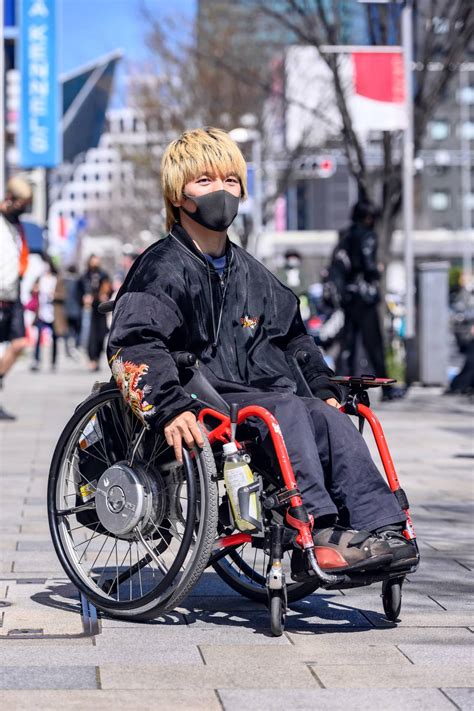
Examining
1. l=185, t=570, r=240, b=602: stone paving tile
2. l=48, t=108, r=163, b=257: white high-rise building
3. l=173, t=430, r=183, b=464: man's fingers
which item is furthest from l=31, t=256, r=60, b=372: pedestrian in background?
l=173, t=430, r=183, b=464: man's fingers

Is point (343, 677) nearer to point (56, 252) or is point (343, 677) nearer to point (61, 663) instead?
point (61, 663)

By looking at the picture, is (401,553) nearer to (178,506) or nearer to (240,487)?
(240,487)

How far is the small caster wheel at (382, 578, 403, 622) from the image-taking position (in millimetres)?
4301

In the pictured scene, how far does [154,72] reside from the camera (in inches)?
1315

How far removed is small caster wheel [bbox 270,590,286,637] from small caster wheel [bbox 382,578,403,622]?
343 mm

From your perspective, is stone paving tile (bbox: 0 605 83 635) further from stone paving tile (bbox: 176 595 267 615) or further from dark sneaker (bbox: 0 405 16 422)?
dark sneaker (bbox: 0 405 16 422)

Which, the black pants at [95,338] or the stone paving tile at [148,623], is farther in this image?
the black pants at [95,338]

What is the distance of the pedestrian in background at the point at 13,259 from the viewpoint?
10.5 m

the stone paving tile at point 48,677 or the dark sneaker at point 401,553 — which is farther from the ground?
the dark sneaker at point 401,553

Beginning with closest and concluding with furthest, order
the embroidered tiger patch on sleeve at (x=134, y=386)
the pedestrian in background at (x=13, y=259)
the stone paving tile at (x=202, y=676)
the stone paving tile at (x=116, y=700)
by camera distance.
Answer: the stone paving tile at (x=116, y=700)
the stone paving tile at (x=202, y=676)
the embroidered tiger patch on sleeve at (x=134, y=386)
the pedestrian in background at (x=13, y=259)

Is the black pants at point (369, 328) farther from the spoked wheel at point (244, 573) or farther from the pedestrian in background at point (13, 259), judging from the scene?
the spoked wheel at point (244, 573)

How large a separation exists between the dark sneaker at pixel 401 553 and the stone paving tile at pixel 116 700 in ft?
2.64

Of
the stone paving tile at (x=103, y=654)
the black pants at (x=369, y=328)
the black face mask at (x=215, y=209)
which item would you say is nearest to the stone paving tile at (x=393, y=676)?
the stone paving tile at (x=103, y=654)

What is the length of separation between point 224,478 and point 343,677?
0.75 metres
